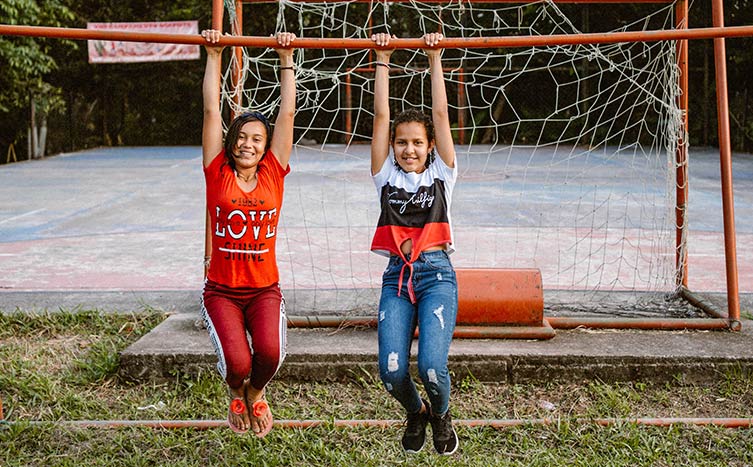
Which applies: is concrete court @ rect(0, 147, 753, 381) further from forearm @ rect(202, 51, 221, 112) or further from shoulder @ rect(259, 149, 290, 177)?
forearm @ rect(202, 51, 221, 112)

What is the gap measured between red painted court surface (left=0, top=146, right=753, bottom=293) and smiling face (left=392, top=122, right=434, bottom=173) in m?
3.02

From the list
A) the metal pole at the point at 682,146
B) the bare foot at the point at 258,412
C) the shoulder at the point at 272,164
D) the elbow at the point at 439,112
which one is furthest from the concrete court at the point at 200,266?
the elbow at the point at 439,112

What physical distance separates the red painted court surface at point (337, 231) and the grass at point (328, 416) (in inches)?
79.5

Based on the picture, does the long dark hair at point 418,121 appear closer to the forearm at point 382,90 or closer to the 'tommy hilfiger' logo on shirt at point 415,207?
the forearm at point 382,90

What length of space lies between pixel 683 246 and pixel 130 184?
11.5 m

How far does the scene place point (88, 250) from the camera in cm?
866

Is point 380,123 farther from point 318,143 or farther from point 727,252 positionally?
point 318,143

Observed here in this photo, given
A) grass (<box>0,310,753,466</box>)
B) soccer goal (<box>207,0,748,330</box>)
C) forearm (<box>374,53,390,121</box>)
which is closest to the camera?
grass (<box>0,310,753,466</box>)

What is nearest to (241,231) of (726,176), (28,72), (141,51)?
(726,176)

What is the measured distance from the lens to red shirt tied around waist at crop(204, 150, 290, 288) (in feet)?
12.2

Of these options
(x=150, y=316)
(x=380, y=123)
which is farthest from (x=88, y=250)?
(x=380, y=123)

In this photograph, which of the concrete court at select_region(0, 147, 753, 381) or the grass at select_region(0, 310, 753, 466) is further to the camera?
the concrete court at select_region(0, 147, 753, 381)

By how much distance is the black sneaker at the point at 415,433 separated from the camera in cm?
361

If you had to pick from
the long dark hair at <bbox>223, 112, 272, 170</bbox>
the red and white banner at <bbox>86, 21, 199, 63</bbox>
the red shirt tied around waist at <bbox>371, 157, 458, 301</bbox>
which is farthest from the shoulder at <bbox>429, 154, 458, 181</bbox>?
the red and white banner at <bbox>86, 21, 199, 63</bbox>
